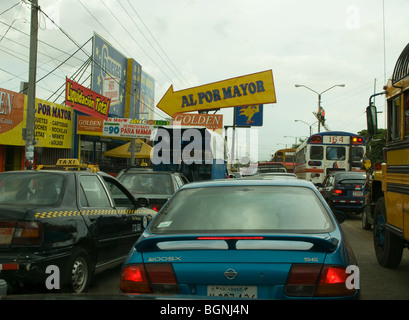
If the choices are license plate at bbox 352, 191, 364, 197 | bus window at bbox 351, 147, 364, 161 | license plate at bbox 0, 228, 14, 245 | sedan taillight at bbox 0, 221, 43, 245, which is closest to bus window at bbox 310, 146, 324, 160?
bus window at bbox 351, 147, 364, 161

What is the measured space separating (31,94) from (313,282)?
1276 cm

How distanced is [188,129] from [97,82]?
17562 millimetres

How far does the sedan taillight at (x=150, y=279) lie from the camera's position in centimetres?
307

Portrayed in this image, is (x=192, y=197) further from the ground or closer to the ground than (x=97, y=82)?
closer to the ground

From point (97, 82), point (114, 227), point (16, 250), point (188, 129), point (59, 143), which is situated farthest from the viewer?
point (97, 82)

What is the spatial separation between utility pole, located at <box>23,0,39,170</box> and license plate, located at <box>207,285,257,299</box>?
11.8 meters

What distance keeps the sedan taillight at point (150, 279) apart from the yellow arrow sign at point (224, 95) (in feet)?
82.1

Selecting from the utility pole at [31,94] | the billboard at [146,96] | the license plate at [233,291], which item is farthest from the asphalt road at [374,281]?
the billboard at [146,96]

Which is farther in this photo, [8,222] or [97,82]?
[97,82]

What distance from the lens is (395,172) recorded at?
6.43 m

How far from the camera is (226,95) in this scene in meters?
28.4

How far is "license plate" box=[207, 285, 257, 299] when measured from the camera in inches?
117
